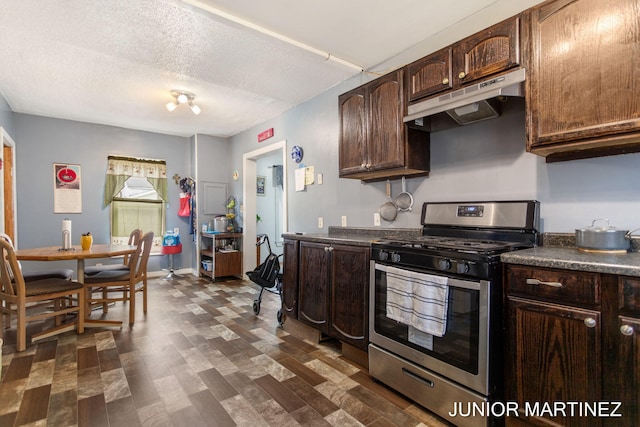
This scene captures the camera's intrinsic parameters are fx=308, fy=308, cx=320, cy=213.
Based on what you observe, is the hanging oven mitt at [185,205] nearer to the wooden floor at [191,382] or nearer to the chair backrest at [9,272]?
the wooden floor at [191,382]

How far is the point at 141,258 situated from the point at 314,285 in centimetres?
208

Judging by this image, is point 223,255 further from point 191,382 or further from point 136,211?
point 191,382

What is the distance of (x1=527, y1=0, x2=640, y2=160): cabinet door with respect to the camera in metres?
1.38

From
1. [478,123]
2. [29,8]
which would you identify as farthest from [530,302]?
[29,8]

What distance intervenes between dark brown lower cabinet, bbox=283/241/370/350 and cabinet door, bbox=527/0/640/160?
4.27 feet

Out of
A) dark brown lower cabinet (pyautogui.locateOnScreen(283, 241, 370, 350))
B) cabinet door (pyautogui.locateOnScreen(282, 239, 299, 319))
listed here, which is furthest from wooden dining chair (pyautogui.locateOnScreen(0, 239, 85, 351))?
dark brown lower cabinet (pyautogui.locateOnScreen(283, 241, 370, 350))

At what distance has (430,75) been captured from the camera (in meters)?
2.12

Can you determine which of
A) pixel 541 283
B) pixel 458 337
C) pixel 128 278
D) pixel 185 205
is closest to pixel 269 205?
pixel 185 205

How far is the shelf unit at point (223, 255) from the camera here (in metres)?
5.11

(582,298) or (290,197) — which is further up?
(290,197)

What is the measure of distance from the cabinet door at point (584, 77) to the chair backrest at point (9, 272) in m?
3.85

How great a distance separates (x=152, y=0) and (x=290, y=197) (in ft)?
8.26

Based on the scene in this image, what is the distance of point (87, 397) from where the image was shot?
1895 mm

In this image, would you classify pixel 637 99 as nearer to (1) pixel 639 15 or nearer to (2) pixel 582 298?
(1) pixel 639 15
